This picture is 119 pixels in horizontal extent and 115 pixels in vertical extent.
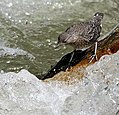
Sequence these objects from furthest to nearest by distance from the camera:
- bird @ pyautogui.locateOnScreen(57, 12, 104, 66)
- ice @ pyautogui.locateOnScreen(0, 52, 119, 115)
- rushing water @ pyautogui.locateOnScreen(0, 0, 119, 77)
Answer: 1. rushing water @ pyautogui.locateOnScreen(0, 0, 119, 77)
2. bird @ pyautogui.locateOnScreen(57, 12, 104, 66)
3. ice @ pyautogui.locateOnScreen(0, 52, 119, 115)

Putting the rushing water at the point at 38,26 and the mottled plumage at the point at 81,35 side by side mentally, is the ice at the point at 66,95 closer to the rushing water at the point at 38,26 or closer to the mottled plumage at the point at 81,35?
the mottled plumage at the point at 81,35

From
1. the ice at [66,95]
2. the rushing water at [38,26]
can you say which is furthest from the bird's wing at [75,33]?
the rushing water at [38,26]

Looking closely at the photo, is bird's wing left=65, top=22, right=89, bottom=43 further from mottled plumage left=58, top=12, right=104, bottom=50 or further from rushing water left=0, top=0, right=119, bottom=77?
rushing water left=0, top=0, right=119, bottom=77

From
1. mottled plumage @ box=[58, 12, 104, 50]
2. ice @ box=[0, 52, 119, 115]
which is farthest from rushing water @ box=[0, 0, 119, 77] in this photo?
ice @ box=[0, 52, 119, 115]

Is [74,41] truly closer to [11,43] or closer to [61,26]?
[11,43]

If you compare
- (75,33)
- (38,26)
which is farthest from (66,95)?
(38,26)
